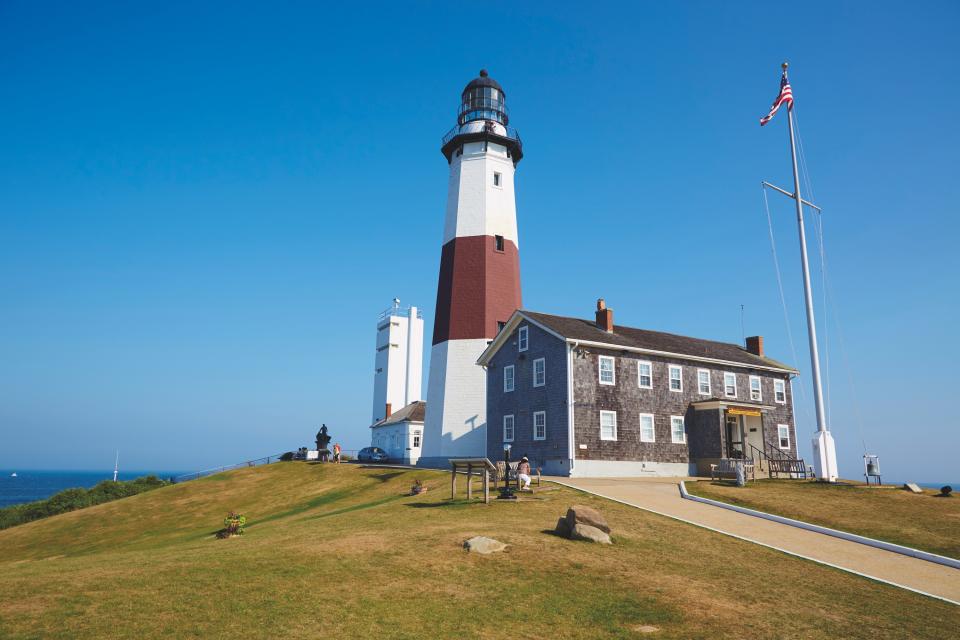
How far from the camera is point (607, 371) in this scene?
3391 cm

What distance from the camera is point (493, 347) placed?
3894 centimetres

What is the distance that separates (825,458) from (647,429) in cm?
863

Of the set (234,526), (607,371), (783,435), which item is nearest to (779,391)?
(783,435)

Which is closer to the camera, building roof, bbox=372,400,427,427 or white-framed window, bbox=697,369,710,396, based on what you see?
white-framed window, bbox=697,369,710,396

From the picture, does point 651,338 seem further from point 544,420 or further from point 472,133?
point 472,133

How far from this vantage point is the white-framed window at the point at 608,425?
3294 centimetres

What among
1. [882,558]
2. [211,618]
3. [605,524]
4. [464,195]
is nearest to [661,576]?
[605,524]

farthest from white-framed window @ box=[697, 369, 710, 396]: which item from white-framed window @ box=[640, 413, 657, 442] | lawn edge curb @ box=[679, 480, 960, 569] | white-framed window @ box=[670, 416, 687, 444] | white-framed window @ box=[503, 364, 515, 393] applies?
lawn edge curb @ box=[679, 480, 960, 569]

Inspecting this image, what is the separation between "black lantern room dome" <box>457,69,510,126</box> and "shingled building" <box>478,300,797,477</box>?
52.7 ft

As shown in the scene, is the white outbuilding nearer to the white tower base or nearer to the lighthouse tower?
the lighthouse tower

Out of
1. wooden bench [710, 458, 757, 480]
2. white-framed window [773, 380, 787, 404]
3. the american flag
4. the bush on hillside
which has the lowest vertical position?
the bush on hillside

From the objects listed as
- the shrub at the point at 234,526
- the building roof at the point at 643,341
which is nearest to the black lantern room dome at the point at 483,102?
the building roof at the point at 643,341

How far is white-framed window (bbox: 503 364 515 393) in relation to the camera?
37.2m

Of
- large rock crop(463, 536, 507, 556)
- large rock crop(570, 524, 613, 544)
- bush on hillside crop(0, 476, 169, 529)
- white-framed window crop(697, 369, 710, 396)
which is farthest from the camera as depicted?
bush on hillside crop(0, 476, 169, 529)
